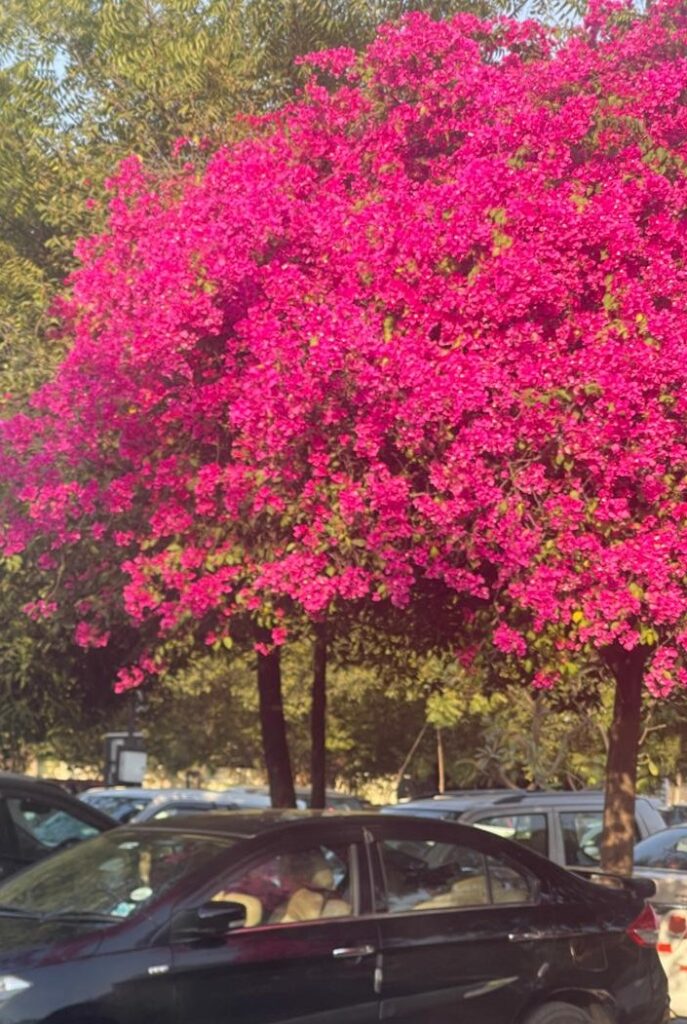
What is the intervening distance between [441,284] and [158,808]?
14881mm

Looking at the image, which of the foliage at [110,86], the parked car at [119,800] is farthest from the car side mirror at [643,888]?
the parked car at [119,800]

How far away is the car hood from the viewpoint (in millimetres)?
5824

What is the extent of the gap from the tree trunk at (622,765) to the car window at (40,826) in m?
3.81

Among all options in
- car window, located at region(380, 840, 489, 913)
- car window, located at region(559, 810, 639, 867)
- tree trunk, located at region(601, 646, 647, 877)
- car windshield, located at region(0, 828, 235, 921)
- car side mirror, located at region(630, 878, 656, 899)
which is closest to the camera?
car windshield, located at region(0, 828, 235, 921)

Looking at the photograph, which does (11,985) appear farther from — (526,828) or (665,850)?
(526,828)

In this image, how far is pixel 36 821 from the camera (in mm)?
10523

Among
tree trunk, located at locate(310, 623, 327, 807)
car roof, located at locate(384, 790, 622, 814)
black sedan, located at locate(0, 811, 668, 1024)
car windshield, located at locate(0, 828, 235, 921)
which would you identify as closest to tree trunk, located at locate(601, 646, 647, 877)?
car roof, located at locate(384, 790, 622, 814)

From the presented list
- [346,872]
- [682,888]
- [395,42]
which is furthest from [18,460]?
[682,888]

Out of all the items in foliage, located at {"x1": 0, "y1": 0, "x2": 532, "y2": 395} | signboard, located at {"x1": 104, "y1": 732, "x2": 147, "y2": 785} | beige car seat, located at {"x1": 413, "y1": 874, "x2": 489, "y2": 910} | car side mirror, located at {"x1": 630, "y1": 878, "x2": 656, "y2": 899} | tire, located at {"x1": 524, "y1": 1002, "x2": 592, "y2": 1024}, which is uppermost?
foliage, located at {"x1": 0, "y1": 0, "x2": 532, "y2": 395}

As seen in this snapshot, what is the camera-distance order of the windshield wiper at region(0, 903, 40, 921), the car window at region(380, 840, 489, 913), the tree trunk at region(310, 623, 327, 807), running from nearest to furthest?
the windshield wiper at region(0, 903, 40, 921), the car window at region(380, 840, 489, 913), the tree trunk at region(310, 623, 327, 807)

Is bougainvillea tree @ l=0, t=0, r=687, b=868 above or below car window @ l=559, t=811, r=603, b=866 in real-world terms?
above

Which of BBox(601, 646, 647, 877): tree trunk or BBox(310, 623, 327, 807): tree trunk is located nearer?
BBox(601, 646, 647, 877): tree trunk

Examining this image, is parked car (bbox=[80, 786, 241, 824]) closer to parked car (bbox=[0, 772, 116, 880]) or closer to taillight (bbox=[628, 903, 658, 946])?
parked car (bbox=[0, 772, 116, 880])

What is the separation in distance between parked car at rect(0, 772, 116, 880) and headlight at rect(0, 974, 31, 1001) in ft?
14.7
